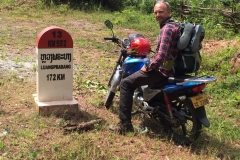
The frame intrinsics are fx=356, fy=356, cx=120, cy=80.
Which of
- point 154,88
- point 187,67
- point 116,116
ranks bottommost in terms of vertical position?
point 116,116

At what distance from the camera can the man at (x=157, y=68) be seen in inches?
165

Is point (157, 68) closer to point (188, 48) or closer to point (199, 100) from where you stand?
point (188, 48)

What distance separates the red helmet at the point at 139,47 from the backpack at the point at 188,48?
0.63 metres

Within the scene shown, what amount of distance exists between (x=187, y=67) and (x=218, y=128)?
1395 mm

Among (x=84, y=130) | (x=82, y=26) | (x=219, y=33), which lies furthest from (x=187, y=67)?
(x=82, y=26)

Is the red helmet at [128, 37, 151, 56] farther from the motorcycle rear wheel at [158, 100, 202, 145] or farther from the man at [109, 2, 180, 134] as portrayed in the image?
the motorcycle rear wheel at [158, 100, 202, 145]

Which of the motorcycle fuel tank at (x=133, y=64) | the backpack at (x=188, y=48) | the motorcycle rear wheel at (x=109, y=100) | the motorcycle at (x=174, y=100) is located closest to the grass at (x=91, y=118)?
the motorcycle rear wheel at (x=109, y=100)

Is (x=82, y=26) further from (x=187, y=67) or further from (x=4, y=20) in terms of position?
(x=187, y=67)

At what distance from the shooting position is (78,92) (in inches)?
246

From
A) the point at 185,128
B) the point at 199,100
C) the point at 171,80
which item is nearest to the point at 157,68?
the point at 171,80

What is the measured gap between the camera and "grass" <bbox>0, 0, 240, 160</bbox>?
13.4ft

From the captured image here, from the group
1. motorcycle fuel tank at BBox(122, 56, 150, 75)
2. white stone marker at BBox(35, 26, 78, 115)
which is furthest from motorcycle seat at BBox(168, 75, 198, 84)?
white stone marker at BBox(35, 26, 78, 115)

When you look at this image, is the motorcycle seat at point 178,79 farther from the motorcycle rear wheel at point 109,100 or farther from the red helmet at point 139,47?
the motorcycle rear wheel at point 109,100

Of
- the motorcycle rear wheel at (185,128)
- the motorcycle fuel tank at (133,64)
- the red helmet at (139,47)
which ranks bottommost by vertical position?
the motorcycle rear wheel at (185,128)
